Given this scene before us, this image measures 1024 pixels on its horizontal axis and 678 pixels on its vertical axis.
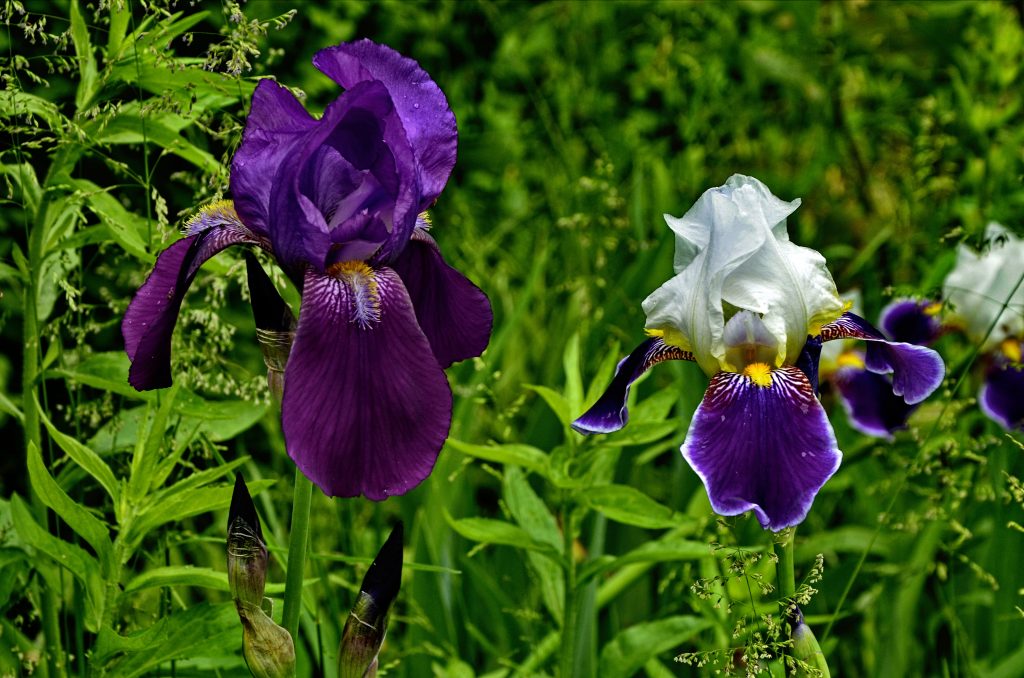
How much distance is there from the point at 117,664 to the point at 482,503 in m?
1.65

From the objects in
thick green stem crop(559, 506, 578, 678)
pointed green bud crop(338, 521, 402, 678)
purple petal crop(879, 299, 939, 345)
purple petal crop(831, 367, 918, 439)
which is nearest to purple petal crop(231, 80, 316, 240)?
pointed green bud crop(338, 521, 402, 678)

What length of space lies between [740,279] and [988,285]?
1.40 meters

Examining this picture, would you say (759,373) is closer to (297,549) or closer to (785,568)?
(785,568)

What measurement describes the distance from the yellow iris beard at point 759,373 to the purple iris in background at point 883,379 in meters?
0.74

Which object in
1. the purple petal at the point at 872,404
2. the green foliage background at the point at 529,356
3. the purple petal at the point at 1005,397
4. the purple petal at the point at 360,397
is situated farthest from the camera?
the purple petal at the point at 1005,397

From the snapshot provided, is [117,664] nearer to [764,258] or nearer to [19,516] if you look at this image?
[19,516]

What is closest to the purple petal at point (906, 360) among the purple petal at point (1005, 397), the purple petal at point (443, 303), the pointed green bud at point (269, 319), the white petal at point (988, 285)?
the purple petal at point (443, 303)

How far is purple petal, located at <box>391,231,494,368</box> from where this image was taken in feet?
3.97

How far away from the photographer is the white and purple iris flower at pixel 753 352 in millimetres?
1099

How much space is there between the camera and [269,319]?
113 cm

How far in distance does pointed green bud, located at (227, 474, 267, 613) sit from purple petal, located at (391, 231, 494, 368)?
263 mm

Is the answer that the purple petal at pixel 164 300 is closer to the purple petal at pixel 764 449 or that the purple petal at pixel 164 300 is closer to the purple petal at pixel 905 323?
the purple petal at pixel 764 449

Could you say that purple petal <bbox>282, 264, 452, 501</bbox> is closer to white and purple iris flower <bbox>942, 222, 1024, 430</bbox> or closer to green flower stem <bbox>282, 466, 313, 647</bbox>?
green flower stem <bbox>282, 466, 313, 647</bbox>

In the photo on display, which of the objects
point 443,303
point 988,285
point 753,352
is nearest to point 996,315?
point 988,285
